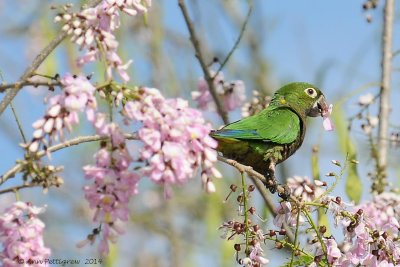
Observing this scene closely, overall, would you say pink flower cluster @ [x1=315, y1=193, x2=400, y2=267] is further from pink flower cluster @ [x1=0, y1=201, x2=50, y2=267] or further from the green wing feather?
pink flower cluster @ [x1=0, y1=201, x2=50, y2=267]

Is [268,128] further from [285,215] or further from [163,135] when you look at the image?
[163,135]

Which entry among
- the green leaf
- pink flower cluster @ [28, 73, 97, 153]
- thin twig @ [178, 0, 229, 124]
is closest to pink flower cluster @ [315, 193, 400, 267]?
the green leaf

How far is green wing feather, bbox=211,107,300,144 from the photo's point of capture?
10.9 feet

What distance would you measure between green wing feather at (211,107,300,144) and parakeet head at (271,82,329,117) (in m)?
0.19

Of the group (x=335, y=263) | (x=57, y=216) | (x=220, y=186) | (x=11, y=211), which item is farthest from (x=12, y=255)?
(x=57, y=216)

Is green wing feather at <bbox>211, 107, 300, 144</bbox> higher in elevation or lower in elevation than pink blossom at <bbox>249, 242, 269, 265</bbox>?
higher

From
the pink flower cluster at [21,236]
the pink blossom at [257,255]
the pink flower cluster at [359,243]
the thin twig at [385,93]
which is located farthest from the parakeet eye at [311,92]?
the pink flower cluster at [21,236]

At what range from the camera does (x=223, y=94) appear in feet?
14.1

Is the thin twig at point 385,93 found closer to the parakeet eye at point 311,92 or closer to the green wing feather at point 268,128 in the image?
the parakeet eye at point 311,92

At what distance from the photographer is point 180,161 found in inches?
79.7

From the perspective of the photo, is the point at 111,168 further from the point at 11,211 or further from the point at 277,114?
the point at 277,114

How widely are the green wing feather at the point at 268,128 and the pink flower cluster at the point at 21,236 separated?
3.69ft

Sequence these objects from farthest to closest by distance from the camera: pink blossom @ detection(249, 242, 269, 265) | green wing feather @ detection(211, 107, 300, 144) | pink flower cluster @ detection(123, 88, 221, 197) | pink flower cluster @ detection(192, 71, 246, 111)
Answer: pink flower cluster @ detection(192, 71, 246, 111) → green wing feather @ detection(211, 107, 300, 144) → pink blossom @ detection(249, 242, 269, 265) → pink flower cluster @ detection(123, 88, 221, 197)

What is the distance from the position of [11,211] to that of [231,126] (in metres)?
1.38
